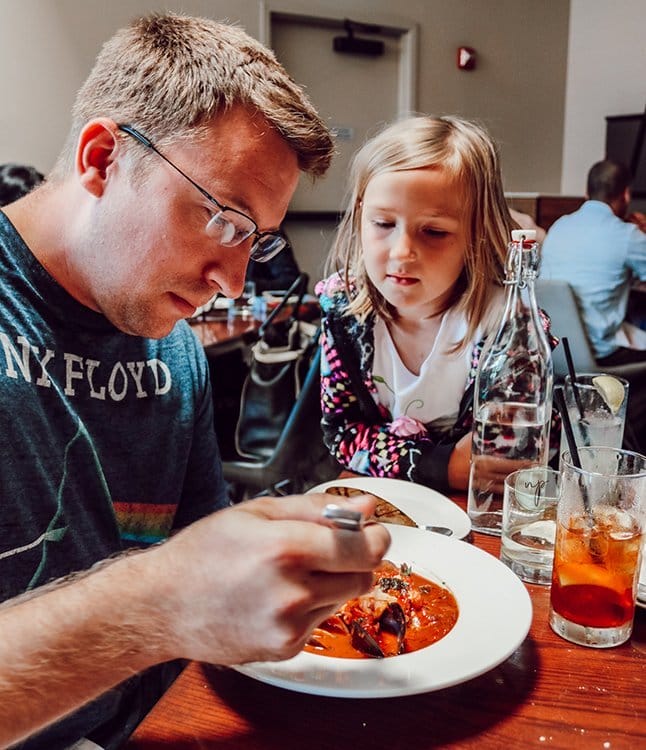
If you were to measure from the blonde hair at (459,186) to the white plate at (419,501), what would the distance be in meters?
0.48

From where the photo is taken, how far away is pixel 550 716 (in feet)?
2.15

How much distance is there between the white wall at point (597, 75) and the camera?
6.52m

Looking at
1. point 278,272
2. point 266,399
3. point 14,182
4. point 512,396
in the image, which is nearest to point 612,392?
point 512,396

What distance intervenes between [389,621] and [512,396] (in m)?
0.53

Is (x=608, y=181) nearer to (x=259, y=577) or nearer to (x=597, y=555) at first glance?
(x=597, y=555)

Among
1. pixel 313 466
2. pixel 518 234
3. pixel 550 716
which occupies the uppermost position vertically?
pixel 518 234

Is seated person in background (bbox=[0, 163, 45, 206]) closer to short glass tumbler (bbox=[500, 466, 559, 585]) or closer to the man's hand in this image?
short glass tumbler (bbox=[500, 466, 559, 585])

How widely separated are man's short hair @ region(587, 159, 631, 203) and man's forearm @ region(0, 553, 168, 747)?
4.36 metres

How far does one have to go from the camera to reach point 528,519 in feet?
3.13

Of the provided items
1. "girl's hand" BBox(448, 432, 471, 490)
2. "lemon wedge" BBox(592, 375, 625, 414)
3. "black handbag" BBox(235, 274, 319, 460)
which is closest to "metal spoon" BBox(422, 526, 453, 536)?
"girl's hand" BBox(448, 432, 471, 490)

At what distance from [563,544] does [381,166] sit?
37.4 inches

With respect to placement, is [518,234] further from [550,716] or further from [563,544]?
[550,716]

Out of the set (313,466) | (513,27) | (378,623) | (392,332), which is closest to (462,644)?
(378,623)

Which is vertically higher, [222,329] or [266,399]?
[222,329]
